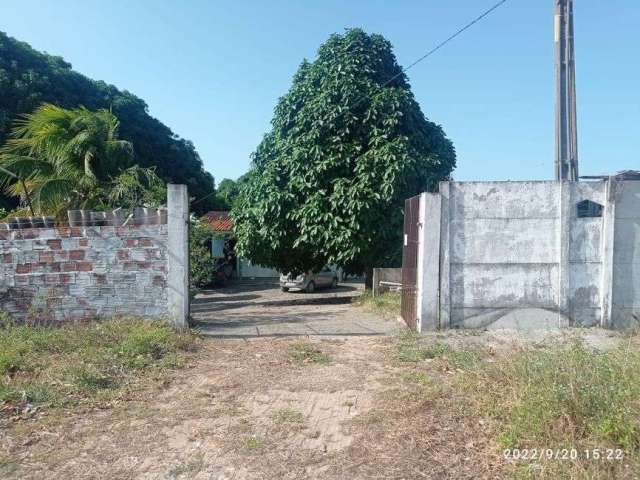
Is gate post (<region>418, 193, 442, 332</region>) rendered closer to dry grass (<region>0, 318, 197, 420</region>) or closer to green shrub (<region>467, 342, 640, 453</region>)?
green shrub (<region>467, 342, 640, 453</region>)

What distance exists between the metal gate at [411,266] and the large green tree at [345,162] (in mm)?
3333

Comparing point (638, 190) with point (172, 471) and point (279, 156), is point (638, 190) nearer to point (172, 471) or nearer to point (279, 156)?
point (172, 471)

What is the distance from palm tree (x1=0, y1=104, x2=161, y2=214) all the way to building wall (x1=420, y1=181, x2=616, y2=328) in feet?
18.5

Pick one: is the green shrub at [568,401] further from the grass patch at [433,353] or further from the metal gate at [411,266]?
the metal gate at [411,266]

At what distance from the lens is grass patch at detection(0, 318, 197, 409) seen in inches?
→ 184

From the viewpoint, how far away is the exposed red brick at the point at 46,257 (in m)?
7.01

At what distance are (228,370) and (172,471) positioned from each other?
2163mm

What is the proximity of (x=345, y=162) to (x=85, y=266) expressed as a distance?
22.6ft

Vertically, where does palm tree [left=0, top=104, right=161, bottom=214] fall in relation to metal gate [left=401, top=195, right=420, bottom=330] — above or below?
above

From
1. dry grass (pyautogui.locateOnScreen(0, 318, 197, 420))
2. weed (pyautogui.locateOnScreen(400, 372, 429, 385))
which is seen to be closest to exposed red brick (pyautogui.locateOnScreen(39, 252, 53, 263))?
dry grass (pyautogui.locateOnScreen(0, 318, 197, 420))

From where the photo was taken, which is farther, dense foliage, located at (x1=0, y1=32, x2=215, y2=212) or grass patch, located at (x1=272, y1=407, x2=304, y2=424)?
dense foliage, located at (x1=0, y1=32, x2=215, y2=212)

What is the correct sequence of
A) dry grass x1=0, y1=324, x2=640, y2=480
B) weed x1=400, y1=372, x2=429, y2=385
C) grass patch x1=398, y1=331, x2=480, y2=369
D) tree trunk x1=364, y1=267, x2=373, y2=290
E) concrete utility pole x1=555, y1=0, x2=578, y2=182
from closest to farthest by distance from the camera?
1. dry grass x1=0, y1=324, x2=640, y2=480
2. weed x1=400, y1=372, x2=429, y2=385
3. grass patch x1=398, y1=331, x2=480, y2=369
4. concrete utility pole x1=555, y1=0, x2=578, y2=182
5. tree trunk x1=364, y1=267, x2=373, y2=290

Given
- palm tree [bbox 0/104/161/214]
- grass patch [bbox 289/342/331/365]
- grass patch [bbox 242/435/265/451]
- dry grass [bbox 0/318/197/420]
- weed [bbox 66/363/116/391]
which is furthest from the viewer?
palm tree [bbox 0/104/161/214]

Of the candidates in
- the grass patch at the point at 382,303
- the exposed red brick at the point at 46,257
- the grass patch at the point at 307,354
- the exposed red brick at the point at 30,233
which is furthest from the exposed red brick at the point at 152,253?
the grass patch at the point at 382,303
